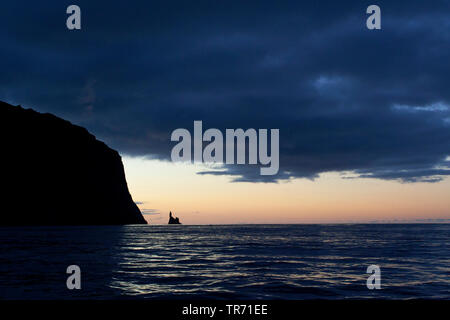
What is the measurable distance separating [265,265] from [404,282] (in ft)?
32.5

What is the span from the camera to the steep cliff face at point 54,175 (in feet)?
472

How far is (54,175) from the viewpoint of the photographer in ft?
510

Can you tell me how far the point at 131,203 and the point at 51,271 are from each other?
175m

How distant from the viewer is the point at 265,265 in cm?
2623

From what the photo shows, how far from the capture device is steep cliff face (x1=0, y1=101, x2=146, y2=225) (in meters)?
144
